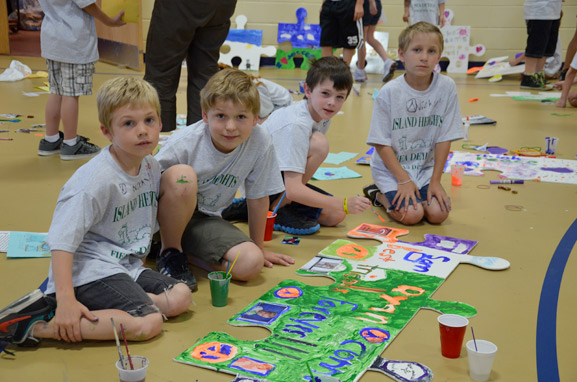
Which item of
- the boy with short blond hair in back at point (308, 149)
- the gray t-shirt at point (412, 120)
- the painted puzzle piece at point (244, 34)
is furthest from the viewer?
the painted puzzle piece at point (244, 34)

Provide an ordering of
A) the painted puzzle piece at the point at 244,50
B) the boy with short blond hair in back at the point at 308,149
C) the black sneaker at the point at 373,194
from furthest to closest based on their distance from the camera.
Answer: the painted puzzle piece at the point at 244,50
the black sneaker at the point at 373,194
the boy with short blond hair in back at the point at 308,149

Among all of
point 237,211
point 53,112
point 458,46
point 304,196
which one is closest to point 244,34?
point 458,46

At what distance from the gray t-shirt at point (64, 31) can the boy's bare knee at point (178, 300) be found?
83.4 inches

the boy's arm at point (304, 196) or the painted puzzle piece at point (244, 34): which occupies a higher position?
the painted puzzle piece at point (244, 34)

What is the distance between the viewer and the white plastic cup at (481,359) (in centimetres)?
157

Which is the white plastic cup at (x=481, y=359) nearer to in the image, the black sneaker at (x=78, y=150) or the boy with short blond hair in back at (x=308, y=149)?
the boy with short blond hair in back at (x=308, y=149)

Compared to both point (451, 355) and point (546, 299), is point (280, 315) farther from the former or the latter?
point (546, 299)

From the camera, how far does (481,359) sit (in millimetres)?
1572

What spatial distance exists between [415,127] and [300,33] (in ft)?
20.3

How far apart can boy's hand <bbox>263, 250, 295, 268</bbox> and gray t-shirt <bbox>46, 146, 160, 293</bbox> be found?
47 cm

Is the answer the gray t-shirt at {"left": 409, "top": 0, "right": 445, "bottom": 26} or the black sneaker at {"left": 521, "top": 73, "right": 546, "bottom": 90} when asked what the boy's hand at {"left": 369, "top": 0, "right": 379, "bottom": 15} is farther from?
the black sneaker at {"left": 521, "top": 73, "right": 546, "bottom": 90}

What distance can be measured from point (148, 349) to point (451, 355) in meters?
0.83

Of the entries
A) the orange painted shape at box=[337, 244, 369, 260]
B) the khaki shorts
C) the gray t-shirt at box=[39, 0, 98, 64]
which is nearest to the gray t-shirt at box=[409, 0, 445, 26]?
the gray t-shirt at box=[39, 0, 98, 64]

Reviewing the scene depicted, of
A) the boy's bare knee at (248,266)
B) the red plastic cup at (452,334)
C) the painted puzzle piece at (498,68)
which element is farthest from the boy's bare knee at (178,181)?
the painted puzzle piece at (498,68)
